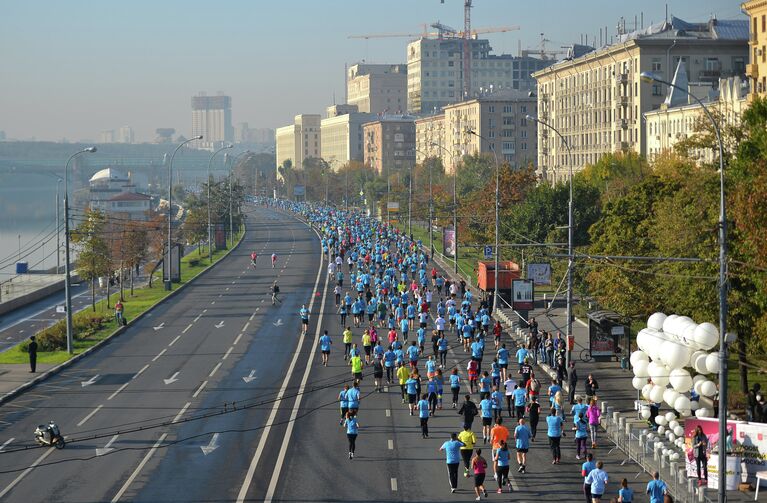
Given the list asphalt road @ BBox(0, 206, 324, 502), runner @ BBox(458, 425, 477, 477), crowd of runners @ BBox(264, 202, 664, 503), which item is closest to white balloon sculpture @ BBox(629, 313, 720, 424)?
crowd of runners @ BBox(264, 202, 664, 503)

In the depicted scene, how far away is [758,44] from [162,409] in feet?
186

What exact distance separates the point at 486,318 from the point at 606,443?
18424mm

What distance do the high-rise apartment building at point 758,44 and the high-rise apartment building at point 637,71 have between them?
26251 mm

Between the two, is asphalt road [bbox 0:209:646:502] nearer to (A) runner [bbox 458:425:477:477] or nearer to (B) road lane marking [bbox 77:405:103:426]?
(B) road lane marking [bbox 77:405:103:426]

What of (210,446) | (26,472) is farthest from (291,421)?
(26,472)

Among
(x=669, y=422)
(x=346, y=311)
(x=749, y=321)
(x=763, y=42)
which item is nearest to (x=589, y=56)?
(x=763, y=42)

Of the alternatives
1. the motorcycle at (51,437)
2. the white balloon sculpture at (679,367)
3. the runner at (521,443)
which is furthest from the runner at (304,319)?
the runner at (521,443)

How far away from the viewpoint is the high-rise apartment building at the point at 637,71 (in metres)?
111

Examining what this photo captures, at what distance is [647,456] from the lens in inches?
1105

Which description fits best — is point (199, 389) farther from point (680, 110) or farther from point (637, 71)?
point (637, 71)

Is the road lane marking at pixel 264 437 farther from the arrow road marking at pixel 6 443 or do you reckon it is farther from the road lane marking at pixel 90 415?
the arrow road marking at pixel 6 443

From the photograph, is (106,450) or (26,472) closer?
(26,472)

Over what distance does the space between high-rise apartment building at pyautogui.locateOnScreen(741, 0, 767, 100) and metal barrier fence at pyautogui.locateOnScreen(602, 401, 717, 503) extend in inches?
1987

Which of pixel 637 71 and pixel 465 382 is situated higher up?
pixel 637 71
